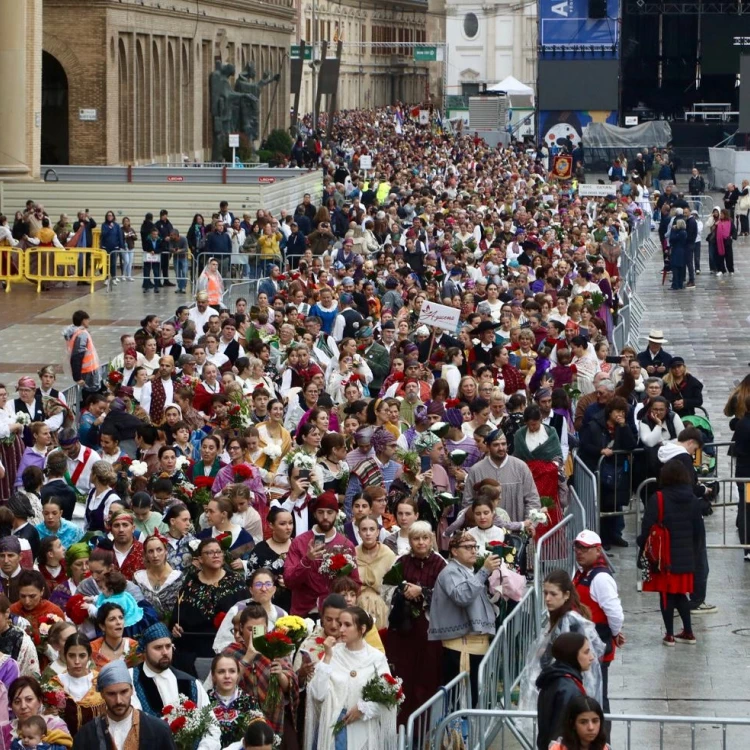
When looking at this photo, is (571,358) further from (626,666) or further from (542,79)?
(542,79)

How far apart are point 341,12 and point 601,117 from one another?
179 ft

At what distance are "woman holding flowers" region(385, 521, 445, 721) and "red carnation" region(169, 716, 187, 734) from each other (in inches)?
86.7

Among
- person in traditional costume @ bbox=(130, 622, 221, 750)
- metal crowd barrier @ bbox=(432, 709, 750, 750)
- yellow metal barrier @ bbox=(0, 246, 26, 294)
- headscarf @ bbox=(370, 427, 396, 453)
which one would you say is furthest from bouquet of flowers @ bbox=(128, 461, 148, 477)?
yellow metal barrier @ bbox=(0, 246, 26, 294)

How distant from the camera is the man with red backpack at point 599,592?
10.7 metres

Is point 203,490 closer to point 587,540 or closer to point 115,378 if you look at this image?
point 587,540

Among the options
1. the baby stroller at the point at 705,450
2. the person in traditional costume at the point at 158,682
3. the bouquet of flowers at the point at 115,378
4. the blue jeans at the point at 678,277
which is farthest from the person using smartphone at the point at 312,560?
the blue jeans at the point at 678,277

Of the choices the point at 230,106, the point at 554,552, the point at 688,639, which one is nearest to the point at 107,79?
the point at 230,106

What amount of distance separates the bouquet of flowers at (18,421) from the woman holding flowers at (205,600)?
5.23m

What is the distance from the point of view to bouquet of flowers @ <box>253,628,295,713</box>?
9305 millimetres

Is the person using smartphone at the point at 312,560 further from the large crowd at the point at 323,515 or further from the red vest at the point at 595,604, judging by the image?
the red vest at the point at 595,604

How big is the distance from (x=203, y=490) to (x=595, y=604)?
11.0 feet

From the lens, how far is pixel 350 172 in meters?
50.3

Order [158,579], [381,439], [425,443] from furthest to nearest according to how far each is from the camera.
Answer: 1. [381,439]
2. [425,443]
3. [158,579]

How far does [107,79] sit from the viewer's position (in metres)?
46.8
